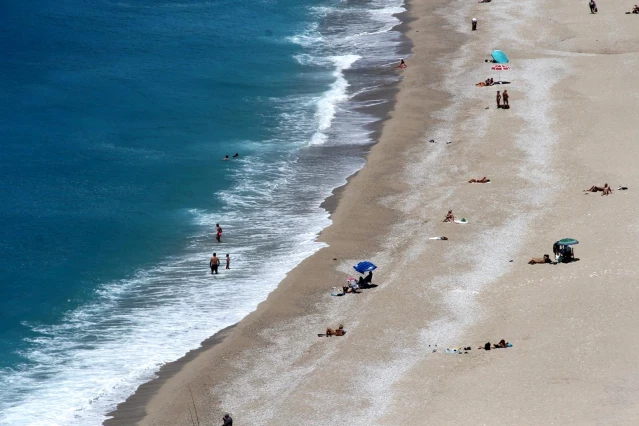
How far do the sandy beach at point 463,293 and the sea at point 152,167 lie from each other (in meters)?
1.70

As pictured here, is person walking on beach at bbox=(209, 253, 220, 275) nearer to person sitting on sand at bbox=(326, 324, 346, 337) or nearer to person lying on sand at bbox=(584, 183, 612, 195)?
person sitting on sand at bbox=(326, 324, 346, 337)

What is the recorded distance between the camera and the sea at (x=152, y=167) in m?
32.1

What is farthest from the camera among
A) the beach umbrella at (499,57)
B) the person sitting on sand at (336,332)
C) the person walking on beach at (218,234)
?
the beach umbrella at (499,57)

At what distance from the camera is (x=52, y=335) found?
32500 mm

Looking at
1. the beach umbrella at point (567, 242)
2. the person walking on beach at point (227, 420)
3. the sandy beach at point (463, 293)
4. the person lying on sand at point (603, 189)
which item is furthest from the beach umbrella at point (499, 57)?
the person walking on beach at point (227, 420)

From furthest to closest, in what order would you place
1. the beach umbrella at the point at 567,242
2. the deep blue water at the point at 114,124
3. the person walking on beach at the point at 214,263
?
the deep blue water at the point at 114,124
the person walking on beach at the point at 214,263
the beach umbrella at the point at 567,242

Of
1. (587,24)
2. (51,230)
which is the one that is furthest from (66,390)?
(587,24)

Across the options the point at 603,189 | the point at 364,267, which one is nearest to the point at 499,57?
the point at 603,189

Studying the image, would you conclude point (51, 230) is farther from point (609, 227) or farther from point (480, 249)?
point (609, 227)

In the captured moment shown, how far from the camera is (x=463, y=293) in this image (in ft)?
107

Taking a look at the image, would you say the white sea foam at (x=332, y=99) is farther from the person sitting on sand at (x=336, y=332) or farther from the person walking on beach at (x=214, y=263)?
the person sitting on sand at (x=336, y=332)

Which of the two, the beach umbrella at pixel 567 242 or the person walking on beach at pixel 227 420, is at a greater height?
the beach umbrella at pixel 567 242

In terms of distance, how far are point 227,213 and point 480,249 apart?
37.8ft

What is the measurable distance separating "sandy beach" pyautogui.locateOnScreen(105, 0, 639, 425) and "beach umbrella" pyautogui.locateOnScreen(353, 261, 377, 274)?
2.39 ft
